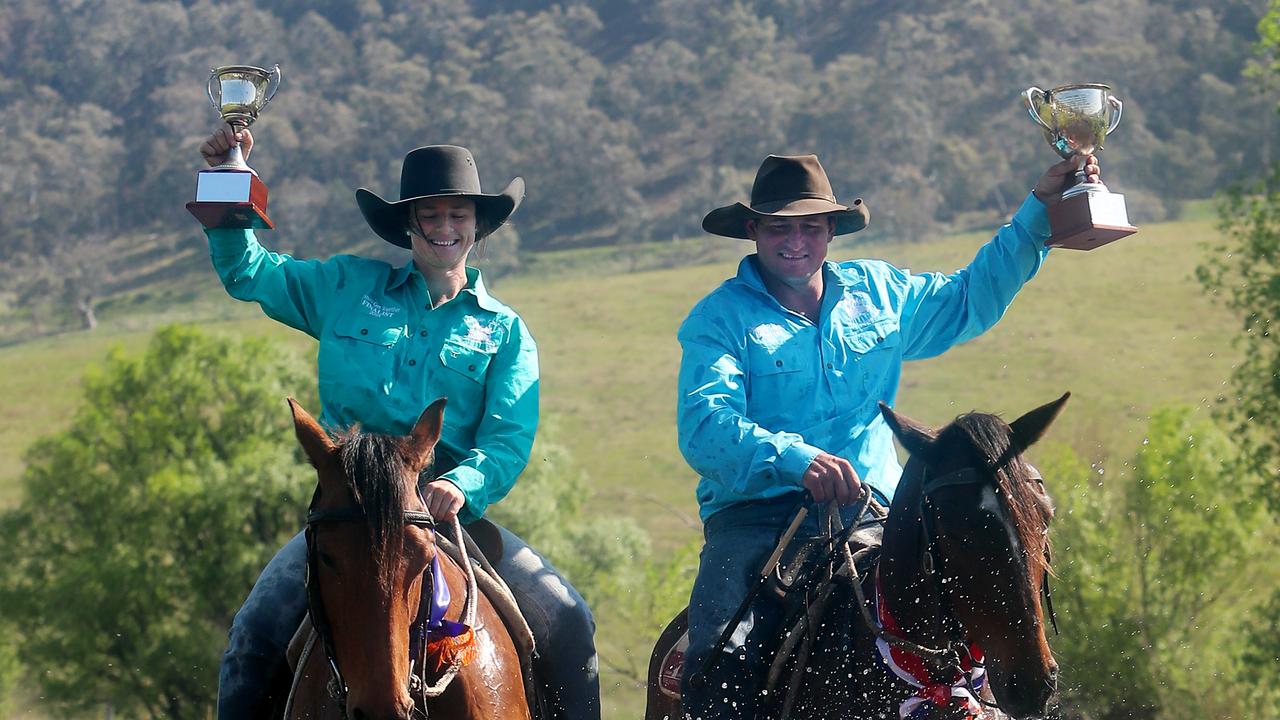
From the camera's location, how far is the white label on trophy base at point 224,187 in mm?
6488

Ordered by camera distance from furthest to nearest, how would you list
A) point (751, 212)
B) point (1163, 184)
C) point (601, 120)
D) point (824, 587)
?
point (601, 120) < point (1163, 184) < point (751, 212) < point (824, 587)

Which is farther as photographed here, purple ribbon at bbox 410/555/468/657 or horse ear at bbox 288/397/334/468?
purple ribbon at bbox 410/555/468/657

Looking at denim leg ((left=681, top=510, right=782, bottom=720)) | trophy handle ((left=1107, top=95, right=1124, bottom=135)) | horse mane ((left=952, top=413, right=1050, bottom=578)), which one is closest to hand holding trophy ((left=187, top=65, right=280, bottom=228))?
denim leg ((left=681, top=510, right=782, bottom=720))

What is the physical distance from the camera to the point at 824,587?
19.7ft

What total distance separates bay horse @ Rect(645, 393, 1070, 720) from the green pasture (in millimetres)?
47918

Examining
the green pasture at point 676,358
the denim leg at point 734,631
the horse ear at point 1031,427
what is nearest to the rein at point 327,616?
the denim leg at point 734,631

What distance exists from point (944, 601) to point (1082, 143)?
8.52 feet

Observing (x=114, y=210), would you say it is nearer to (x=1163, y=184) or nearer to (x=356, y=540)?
(x=1163, y=184)

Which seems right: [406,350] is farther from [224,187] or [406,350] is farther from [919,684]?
[919,684]

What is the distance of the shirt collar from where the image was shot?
687cm

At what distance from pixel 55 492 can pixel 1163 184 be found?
84.7m

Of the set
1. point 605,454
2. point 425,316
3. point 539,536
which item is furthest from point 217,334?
point 425,316

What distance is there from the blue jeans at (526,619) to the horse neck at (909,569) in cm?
149

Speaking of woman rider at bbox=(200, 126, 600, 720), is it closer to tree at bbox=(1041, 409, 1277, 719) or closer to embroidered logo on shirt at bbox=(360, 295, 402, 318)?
embroidered logo on shirt at bbox=(360, 295, 402, 318)
